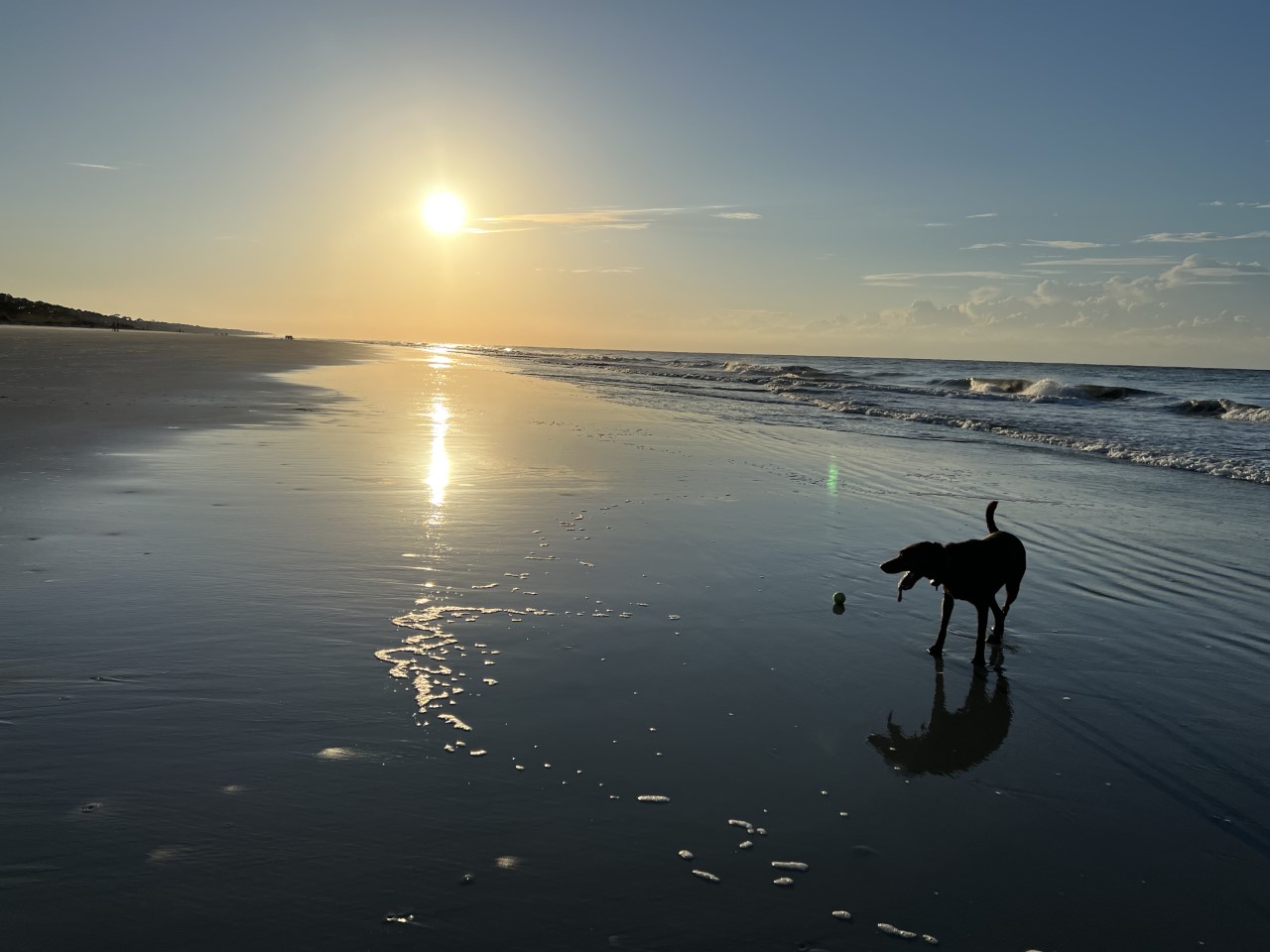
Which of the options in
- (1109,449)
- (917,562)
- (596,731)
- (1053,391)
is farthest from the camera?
(1053,391)

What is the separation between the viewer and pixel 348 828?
133 inches

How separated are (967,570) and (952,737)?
5.20ft

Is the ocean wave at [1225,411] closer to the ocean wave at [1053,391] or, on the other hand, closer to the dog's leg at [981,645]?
the ocean wave at [1053,391]

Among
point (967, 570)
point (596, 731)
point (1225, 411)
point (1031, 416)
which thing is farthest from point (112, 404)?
point (1225, 411)

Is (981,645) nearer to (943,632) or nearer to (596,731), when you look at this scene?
(943,632)

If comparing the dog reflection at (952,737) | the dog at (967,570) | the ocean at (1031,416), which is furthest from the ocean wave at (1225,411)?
the dog reflection at (952,737)

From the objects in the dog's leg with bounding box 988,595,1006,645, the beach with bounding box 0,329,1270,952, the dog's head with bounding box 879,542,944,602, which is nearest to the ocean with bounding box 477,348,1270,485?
the beach with bounding box 0,329,1270,952

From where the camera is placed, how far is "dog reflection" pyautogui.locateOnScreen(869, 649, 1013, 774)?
4340 mm

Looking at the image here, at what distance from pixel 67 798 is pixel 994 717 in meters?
4.57

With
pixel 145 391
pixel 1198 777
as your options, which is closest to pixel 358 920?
pixel 1198 777

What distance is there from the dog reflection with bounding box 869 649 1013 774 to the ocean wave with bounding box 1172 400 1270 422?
109 ft

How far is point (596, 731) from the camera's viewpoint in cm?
440

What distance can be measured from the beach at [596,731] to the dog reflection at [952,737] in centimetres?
2

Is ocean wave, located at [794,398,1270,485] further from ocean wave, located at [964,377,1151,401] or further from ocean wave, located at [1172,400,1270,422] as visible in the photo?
ocean wave, located at [964,377,1151,401]
